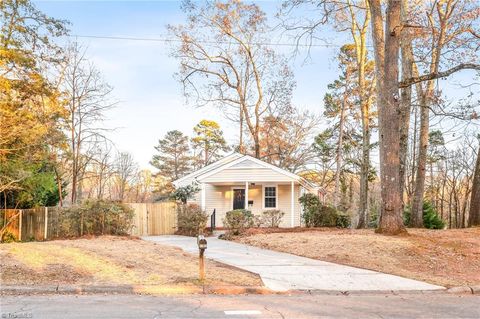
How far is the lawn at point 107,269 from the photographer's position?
7.78 m

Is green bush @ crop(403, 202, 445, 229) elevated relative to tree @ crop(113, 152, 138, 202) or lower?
lower

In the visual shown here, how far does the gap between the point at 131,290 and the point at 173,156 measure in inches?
1919

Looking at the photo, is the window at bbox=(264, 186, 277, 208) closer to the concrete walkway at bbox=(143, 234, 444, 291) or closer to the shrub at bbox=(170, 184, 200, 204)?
the shrub at bbox=(170, 184, 200, 204)

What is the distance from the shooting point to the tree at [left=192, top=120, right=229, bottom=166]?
4947cm

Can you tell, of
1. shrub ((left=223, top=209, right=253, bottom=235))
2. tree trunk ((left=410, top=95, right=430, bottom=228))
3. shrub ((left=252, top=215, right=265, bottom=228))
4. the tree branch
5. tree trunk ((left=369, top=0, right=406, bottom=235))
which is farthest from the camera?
tree trunk ((left=410, top=95, right=430, bottom=228))

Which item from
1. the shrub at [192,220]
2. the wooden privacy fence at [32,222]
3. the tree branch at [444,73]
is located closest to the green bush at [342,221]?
Result: the shrub at [192,220]

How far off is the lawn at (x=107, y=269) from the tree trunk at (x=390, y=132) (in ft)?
21.5

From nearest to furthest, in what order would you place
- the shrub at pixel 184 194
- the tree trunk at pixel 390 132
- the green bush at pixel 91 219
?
the tree trunk at pixel 390 132 → the green bush at pixel 91 219 → the shrub at pixel 184 194

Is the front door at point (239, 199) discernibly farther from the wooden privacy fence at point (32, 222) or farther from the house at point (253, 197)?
the wooden privacy fence at point (32, 222)

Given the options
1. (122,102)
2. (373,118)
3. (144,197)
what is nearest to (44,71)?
(122,102)

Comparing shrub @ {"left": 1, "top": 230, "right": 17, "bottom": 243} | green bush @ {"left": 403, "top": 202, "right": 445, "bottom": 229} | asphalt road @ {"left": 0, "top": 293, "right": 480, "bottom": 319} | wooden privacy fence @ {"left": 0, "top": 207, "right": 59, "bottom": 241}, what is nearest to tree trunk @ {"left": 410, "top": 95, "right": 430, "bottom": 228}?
green bush @ {"left": 403, "top": 202, "right": 445, "bottom": 229}

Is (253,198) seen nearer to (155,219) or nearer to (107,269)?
(155,219)

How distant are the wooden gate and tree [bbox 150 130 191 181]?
32.4 meters

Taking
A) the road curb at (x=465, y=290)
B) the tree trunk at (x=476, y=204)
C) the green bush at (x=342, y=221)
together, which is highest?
the tree trunk at (x=476, y=204)
